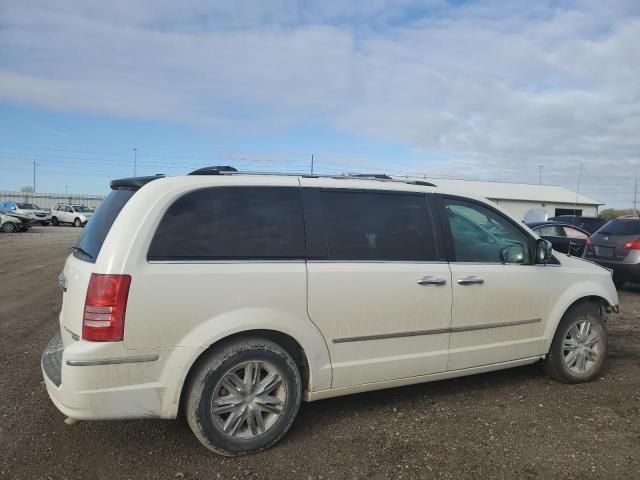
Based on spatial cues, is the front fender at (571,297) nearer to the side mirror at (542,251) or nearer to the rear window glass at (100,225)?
the side mirror at (542,251)

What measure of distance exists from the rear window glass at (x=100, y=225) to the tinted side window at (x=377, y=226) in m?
1.43

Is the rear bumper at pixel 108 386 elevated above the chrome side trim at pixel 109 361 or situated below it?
below

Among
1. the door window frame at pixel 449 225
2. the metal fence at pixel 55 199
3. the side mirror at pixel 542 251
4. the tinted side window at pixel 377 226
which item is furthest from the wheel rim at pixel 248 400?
the metal fence at pixel 55 199

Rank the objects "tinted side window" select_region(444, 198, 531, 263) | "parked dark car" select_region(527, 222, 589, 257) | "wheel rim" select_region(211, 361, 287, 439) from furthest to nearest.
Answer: "parked dark car" select_region(527, 222, 589, 257) → "tinted side window" select_region(444, 198, 531, 263) → "wheel rim" select_region(211, 361, 287, 439)

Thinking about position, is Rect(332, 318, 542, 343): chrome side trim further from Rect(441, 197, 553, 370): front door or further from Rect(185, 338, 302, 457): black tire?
Rect(185, 338, 302, 457): black tire

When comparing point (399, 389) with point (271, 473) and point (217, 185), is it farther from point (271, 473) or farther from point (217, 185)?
point (217, 185)

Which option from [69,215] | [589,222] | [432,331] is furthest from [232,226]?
[69,215]

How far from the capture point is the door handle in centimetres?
401

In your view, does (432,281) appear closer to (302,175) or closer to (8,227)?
(302,175)

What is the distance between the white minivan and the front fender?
149mm

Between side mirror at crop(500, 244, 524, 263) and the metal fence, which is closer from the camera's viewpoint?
side mirror at crop(500, 244, 524, 263)

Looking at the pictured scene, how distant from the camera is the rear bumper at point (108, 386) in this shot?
311 cm

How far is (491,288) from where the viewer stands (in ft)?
14.2

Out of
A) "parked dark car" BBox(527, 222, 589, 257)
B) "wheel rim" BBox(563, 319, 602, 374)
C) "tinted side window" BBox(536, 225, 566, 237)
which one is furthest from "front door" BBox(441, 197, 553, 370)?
"tinted side window" BBox(536, 225, 566, 237)
